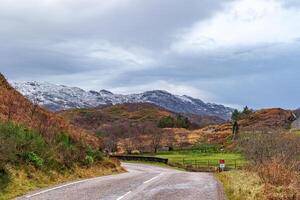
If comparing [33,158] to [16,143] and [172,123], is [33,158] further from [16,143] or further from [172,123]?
[172,123]

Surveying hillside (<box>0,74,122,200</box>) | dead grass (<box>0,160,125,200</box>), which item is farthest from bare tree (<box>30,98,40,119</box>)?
dead grass (<box>0,160,125,200</box>)

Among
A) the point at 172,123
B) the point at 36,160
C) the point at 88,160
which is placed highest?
the point at 172,123

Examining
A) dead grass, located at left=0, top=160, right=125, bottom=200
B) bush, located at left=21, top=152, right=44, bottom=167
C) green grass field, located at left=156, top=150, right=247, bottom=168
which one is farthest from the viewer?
green grass field, located at left=156, top=150, right=247, bottom=168

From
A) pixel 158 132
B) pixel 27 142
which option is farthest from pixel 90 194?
pixel 158 132

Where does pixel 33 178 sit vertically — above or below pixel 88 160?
below

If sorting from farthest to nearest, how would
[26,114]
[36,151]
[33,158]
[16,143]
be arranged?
[26,114] → [36,151] → [33,158] → [16,143]

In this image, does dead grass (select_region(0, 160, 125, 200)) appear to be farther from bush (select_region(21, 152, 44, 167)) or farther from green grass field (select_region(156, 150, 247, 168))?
green grass field (select_region(156, 150, 247, 168))

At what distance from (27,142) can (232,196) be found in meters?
12.1

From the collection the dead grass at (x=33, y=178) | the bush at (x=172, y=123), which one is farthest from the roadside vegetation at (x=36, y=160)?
the bush at (x=172, y=123)

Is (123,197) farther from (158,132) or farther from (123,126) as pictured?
(123,126)

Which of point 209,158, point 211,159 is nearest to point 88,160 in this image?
point 211,159

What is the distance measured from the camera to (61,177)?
2820 centimetres

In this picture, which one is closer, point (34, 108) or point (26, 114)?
point (26, 114)

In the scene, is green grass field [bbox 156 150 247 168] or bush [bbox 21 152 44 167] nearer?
bush [bbox 21 152 44 167]
